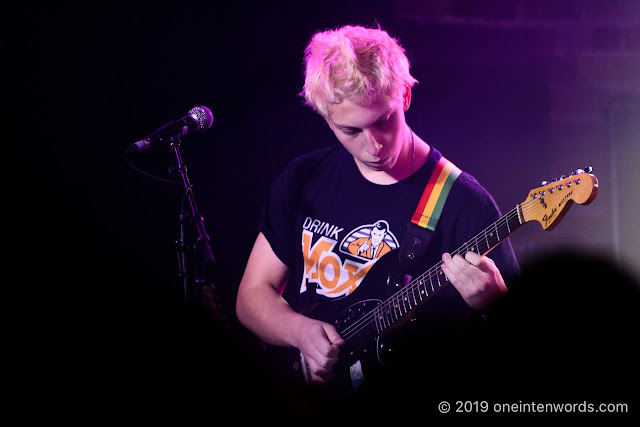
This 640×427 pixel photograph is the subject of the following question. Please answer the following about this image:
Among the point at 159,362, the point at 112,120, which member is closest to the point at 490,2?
the point at 112,120

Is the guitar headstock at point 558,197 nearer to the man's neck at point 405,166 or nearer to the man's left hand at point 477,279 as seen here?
the man's left hand at point 477,279

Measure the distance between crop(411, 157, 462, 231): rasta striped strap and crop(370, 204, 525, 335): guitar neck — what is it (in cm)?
17

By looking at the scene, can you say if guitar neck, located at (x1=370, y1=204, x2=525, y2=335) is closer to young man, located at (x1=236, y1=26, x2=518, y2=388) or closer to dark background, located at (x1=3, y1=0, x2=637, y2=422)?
young man, located at (x1=236, y1=26, x2=518, y2=388)

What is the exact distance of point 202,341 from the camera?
2.30m

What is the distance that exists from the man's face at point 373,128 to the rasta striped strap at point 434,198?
18cm

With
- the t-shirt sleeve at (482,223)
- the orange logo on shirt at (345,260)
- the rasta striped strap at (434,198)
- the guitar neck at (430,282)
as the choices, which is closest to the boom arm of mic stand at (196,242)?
the orange logo on shirt at (345,260)

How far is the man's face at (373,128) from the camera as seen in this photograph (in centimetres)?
189

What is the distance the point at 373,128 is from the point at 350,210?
39 cm

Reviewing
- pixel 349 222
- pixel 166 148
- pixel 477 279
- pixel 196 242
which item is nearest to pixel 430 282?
pixel 477 279

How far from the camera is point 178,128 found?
2.04 metres

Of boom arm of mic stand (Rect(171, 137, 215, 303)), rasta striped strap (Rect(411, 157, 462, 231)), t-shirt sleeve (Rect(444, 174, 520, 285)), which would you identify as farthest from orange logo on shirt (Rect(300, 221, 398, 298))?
boom arm of mic stand (Rect(171, 137, 215, 303))

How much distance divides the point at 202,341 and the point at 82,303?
0.70 m

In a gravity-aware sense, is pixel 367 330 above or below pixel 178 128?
below

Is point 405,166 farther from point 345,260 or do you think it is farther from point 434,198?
point 345,260
